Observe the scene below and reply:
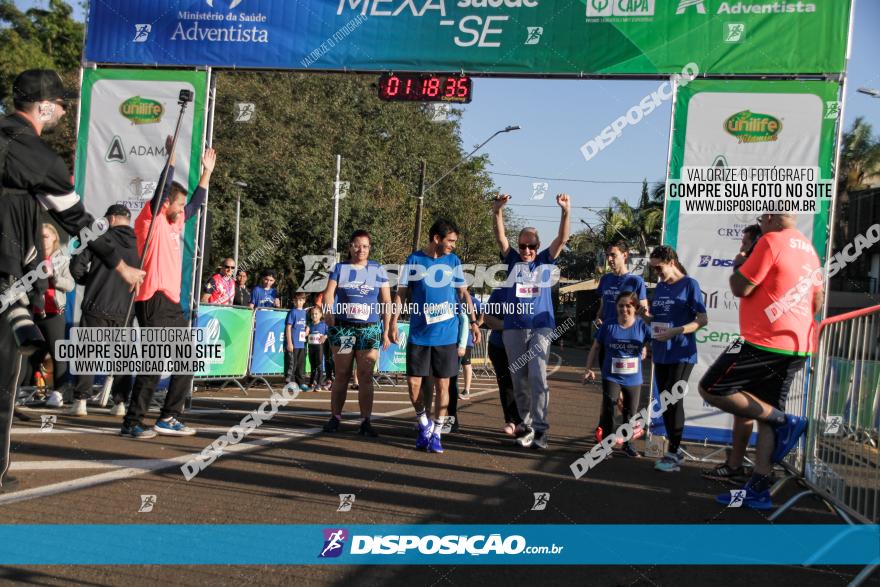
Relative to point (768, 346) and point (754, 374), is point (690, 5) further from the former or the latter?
point (754, 374)

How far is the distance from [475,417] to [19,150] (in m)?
8.16

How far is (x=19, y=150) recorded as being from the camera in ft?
15.8

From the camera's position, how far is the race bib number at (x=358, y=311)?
29.1 ft

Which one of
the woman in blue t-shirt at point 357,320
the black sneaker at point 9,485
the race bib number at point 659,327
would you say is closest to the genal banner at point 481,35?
the woman in blue t-shirt at point 357,320

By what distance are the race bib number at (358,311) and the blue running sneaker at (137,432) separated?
2252 millimetres

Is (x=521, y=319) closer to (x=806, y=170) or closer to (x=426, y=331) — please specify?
(x=426, y=331)

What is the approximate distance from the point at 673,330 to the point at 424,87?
197 inches

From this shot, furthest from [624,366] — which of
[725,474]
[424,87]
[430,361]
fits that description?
[424,87]

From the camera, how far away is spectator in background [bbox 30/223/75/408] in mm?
8742

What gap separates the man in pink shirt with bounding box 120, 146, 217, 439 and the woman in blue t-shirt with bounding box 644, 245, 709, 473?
14.6 feet

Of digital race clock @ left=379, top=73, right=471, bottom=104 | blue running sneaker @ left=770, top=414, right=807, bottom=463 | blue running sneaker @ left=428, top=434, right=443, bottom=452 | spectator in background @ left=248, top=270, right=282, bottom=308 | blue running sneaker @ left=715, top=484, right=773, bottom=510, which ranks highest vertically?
digital race clock @ left=379, top=73, right=471, bottom=104

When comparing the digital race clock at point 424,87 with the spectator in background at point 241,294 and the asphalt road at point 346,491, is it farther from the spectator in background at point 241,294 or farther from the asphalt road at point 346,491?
the spectator in background at point 241,294

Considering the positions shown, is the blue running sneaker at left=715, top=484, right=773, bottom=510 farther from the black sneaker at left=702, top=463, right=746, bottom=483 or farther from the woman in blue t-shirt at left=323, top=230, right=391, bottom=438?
the woman in blue t-shirt at left=323, top=230, right=391, bottom=438

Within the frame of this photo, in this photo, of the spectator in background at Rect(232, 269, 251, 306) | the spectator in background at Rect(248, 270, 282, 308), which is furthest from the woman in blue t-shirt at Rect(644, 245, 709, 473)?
the spectator in background at Rect(232, 269, 251, 306)
